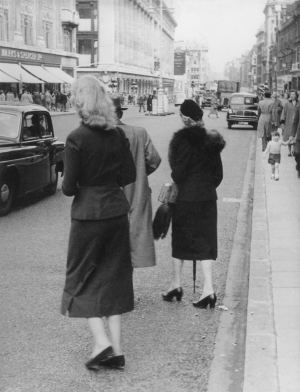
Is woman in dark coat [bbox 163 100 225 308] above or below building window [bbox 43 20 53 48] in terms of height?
below

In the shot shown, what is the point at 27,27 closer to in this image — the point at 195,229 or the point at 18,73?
the point at 18,73

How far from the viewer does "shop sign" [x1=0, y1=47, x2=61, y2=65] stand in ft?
145

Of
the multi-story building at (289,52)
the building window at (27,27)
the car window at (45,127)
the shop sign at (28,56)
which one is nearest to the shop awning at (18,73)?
the shop sign at (28,56)

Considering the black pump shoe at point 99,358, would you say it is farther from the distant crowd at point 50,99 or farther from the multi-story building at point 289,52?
the multi-story building at point 289,52

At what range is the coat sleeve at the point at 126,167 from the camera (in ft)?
14.0

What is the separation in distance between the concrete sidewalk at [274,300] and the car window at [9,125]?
3834 mm

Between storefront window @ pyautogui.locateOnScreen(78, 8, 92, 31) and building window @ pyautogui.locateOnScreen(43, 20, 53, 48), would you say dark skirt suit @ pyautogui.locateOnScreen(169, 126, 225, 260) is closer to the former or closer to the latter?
building window @ pyautogui.locateOnScreen(43, 20, 53, 48)

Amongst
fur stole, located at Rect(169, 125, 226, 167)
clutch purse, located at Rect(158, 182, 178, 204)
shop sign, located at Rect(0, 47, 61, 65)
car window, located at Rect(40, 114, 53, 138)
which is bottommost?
clutch purse, located at Rect(158, 182, 178, 204)

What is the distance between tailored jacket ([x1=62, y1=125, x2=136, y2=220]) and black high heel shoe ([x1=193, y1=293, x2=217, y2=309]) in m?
1.67

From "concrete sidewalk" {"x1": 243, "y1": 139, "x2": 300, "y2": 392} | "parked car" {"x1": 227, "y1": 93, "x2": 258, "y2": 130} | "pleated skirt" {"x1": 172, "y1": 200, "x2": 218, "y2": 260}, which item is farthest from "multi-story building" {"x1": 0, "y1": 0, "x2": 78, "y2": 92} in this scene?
"pleated skirt" {"x1": 172, "y1": 200, "x2": 218, "y2": 260}

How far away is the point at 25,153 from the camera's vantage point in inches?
402

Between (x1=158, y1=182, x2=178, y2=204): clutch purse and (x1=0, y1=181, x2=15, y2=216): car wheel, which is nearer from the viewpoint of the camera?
(x1=158, y1=182, x2=178, y2=204): clutch purse

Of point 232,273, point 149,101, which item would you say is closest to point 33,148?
point 232,273

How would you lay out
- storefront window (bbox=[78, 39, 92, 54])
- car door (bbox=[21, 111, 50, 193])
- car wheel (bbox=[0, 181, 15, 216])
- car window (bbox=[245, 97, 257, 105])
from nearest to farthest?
car wheel (bbox=[0, 181, 15, 216]) < car door (bbox=[21, 111, 50, 193]) < car window (bbox=[245, 97, 257, 105]) < storefront window (bbox=[78, 39, 92, 54])
